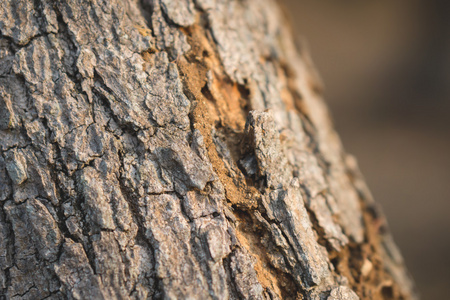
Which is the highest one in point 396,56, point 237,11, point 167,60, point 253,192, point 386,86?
point 396,56

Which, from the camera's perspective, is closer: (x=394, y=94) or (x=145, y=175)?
(x=145, y=175)

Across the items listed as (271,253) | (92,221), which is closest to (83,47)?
(92,221)

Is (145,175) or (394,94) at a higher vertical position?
(394,94)

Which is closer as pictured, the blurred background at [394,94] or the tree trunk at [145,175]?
the tree trunk at [145,175]

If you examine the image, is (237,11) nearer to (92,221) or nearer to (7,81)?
(7,81)

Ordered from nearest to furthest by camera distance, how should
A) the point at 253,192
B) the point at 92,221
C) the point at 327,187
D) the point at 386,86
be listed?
1. the point at 92,221
2. the point at 253,192
3. the point at 327,187
4. the point at 386,86
